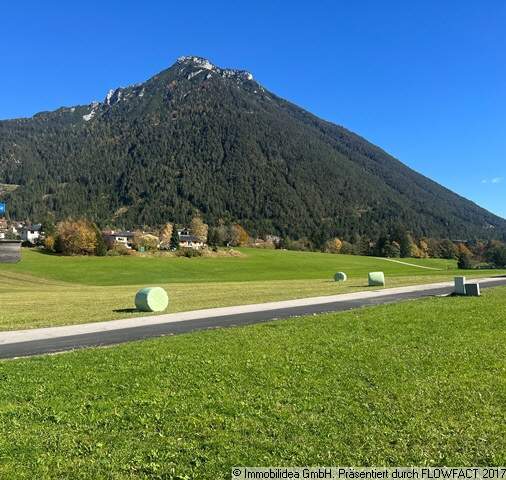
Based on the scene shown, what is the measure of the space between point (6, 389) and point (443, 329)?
11.7m

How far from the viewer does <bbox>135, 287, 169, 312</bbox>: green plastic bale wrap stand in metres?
24.9

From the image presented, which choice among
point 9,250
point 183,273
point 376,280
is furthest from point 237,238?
point 376,280

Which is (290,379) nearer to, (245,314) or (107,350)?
(107,350)

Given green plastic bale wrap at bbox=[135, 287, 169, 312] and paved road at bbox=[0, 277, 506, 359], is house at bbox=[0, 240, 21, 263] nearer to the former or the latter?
green plastic bale wrap at bbox=[135, 287, 169, 312]

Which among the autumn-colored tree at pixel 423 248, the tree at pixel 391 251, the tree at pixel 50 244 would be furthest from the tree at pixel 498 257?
the tree at pixel 50 244

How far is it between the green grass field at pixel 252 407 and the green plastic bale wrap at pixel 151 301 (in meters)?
11.5

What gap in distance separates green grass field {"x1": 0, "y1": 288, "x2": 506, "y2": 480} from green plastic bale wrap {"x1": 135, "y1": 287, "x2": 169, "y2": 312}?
11541 mm

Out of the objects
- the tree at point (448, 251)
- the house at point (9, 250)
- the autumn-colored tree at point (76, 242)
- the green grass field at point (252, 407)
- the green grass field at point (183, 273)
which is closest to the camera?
the green grass field at point (252, 407)

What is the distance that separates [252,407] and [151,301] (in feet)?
58.5

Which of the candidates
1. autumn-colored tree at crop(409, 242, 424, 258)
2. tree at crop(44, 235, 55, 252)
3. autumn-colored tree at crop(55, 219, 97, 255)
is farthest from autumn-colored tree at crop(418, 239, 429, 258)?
tree at crop(44, 235, 55, 252)

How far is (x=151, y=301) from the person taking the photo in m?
25.0

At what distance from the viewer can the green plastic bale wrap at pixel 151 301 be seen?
24.9m

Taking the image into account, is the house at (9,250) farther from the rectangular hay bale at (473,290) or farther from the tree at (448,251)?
the tree at (448,251)

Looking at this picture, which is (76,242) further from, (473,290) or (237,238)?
(473,290)
